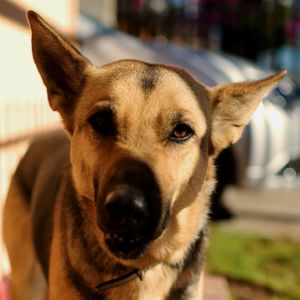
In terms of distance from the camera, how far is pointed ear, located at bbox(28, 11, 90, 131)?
270 cm

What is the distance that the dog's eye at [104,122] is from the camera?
2498mm

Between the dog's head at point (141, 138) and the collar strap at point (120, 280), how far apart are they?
0.05 metres

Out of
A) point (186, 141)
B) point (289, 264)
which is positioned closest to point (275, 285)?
point (289, 264)

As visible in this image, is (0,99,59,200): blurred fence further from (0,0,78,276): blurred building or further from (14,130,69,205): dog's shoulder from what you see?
(14,130,69,205): dog's shoulder

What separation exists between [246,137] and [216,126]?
10.6ft

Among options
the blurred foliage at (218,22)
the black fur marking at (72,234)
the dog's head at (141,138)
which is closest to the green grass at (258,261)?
the dog's head at (141,138)

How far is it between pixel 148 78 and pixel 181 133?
0.30 m

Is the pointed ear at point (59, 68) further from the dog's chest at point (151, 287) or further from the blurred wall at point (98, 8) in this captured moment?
the blurred wall at point (98, 8)

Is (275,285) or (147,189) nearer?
(147,189)

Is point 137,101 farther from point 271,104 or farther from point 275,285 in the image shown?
point 271,104

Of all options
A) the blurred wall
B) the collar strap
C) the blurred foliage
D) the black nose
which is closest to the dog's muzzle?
the black nose

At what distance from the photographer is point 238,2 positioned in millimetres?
14125

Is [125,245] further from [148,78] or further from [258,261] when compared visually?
[258,261]

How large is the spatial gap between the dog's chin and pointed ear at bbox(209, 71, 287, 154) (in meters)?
0.78
